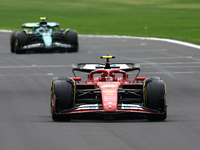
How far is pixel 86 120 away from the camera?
12.4 m

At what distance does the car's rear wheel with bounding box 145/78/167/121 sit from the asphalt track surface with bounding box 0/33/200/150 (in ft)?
0.61

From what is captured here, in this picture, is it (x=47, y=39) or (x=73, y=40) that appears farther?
(x=73, y=40)

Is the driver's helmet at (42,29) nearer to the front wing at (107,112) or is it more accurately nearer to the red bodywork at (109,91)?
the red bodywork at (109,91)

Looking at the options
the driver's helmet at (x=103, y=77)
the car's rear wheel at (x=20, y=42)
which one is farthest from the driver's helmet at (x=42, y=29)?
the driver's helmet at (x=103, y=77)

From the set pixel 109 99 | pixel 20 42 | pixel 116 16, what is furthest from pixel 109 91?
pixel 116 16

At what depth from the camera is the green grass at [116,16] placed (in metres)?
47.8

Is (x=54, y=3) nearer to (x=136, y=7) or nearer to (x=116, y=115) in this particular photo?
(x=136, y=7)

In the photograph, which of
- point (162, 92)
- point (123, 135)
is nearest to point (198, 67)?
point (162, 92)

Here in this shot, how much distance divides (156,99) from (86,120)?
1437 millimetres

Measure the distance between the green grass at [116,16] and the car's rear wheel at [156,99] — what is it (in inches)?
948

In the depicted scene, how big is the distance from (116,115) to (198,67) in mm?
13440

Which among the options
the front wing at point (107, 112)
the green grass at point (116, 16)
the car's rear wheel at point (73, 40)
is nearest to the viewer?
the front wing at point (107, 112)

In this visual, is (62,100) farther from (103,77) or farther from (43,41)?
(43,41)

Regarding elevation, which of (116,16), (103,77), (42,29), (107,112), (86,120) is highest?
(116,16)
